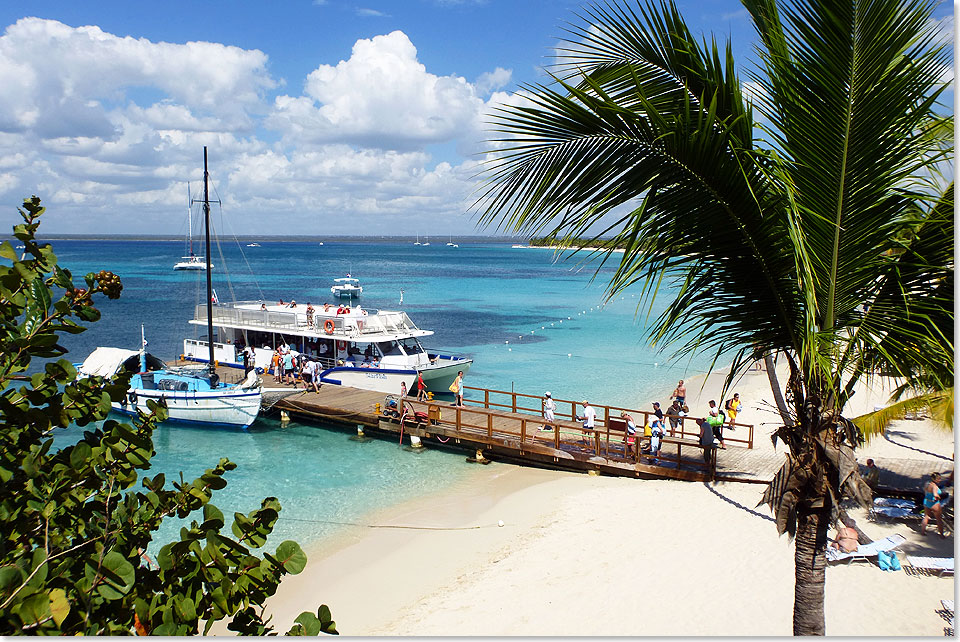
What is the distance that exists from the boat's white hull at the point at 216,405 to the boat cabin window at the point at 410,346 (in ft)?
20.9

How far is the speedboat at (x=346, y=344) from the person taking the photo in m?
27.4

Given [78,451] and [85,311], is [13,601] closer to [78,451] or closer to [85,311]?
[78,451]

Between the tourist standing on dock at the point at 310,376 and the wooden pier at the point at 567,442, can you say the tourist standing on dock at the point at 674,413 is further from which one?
the tourist standing on dock at the point at 310,376

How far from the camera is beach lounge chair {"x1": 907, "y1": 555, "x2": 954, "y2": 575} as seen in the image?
35.3 ft

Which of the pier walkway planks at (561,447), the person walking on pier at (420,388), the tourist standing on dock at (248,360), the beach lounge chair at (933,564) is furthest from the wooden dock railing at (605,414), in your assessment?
the tourist standing on dock at (248,360)

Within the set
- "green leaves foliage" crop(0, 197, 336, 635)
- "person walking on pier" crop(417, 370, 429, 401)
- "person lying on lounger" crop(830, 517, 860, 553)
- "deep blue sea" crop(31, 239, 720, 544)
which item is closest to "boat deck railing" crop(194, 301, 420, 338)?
"person walking on pier" crop(417, 370, 429, 401)

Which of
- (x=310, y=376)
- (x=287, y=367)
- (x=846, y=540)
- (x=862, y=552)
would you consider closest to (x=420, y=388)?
(x=310, y=376)

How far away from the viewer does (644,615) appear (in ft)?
33.6

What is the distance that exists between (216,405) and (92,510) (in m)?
23.5

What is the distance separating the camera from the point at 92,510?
2738 millimetres

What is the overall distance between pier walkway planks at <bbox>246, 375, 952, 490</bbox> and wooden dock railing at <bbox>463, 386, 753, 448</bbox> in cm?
27

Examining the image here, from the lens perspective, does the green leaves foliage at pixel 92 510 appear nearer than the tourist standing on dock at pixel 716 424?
Yes

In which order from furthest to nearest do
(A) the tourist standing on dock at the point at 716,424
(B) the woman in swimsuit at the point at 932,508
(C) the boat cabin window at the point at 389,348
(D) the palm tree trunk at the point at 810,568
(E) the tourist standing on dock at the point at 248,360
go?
(E) the tourist standing on dock at the point at 248,360 < (C) the boat cabin window at the point at 389,348 < (A) the tourist standing on dock at the point at 716,424 < (B) the woman in swimsuit at the point at 932,508 < (D) the palm tree trunk at the point at 810,568

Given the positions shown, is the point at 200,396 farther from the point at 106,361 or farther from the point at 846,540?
the point at 846,540
